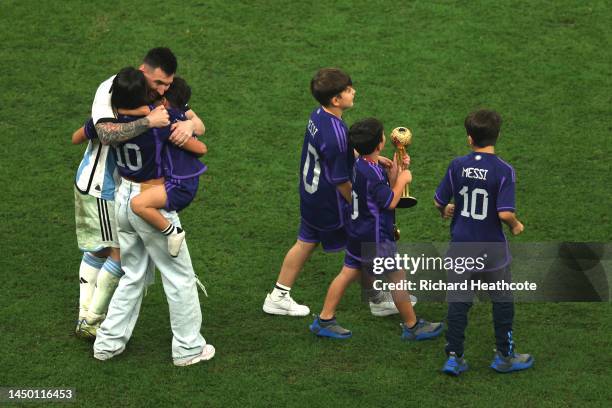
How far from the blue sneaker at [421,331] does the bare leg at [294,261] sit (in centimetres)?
90

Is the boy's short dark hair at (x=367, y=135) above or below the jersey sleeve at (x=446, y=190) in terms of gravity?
above

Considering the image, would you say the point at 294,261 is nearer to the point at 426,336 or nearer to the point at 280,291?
the point at 280,291

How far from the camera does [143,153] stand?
714cm

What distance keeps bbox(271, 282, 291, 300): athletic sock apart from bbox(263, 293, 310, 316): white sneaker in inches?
0.8

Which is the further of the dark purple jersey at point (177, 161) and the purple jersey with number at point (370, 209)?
the purple jersey with number at point (370, 209)

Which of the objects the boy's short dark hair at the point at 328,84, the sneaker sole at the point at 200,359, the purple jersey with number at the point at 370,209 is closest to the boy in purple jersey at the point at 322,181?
the boy's short dark hair at the point at 328,84

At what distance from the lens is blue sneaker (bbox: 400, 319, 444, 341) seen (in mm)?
7805

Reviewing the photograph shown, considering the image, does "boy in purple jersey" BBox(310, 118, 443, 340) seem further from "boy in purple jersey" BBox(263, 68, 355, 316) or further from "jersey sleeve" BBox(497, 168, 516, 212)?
"jersey sleeve" BBox(497, 168, 516, 212)

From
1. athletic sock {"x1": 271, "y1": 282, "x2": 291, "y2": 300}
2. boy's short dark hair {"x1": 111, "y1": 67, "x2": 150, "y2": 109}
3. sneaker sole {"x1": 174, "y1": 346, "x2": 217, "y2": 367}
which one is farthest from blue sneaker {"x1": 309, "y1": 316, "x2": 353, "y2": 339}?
boy's short dark hair {"x1": 111, "y1": 67, "x2": 150, "y2": 109}

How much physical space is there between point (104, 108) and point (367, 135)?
172 cm

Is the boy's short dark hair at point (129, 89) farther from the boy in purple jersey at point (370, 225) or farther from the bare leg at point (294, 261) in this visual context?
the bare leg at point (294, 261)

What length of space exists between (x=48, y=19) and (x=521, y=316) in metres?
6.71

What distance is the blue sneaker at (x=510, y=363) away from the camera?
24.2 feet

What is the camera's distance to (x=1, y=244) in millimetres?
8984
